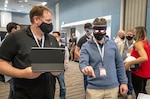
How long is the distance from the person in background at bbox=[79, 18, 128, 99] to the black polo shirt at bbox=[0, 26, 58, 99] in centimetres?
45

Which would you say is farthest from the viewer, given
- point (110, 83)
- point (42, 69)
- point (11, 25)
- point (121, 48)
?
point (121, 48)

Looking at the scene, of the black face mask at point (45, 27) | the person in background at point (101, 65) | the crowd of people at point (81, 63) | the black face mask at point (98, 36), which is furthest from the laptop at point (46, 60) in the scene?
the black face mask at point (98, 36)

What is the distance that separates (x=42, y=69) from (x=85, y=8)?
860cm

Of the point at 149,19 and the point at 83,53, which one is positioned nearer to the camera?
the point at 83,53

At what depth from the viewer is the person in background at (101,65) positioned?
65.8 inches

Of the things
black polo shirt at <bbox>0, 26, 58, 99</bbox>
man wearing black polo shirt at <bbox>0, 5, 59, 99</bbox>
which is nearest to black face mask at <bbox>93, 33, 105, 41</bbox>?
man wearing black polo shirt at <bbox>0, 5, 59, 99</bbox>

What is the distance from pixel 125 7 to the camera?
6867mm

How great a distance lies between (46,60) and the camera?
0.95m

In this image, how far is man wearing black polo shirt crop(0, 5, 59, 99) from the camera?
1.29m

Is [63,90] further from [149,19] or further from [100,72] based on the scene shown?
[149,19]

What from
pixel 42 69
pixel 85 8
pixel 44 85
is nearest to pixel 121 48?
pixel 44 85

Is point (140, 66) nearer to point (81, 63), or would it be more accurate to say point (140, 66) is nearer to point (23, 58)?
point (81, 63)

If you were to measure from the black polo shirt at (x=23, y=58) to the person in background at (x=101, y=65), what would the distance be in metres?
0.45

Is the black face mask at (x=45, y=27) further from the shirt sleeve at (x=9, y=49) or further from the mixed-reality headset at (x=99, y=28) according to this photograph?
the mixed-reality headset at (x=99, y=28)
